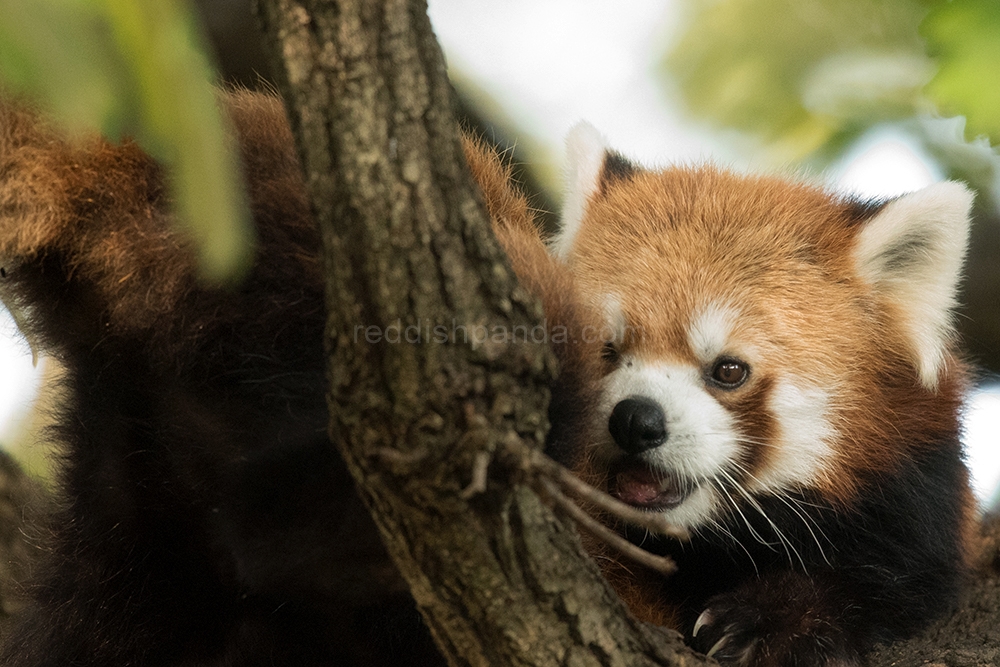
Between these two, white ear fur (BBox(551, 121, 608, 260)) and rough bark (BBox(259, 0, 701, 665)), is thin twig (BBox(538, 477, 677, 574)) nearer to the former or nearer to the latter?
rough bark (BBox(259, 0, 701, 665))

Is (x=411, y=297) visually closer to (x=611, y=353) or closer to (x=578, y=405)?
(x=578, y=405)

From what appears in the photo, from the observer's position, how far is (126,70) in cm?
73

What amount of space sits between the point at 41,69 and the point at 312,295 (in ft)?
2.55

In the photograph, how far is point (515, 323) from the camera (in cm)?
105

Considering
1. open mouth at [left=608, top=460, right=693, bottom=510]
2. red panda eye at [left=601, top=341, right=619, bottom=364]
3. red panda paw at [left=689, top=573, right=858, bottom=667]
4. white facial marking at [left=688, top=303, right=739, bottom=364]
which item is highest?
white facial marking at [left=688, top=303, right=739, bottom=364]

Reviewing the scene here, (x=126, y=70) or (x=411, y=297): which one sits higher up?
(x=126, y=70)

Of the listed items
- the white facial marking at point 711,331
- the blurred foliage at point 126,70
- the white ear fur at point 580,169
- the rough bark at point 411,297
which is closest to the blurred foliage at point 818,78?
the white ear fur at point 580,169

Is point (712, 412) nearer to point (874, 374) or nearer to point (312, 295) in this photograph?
point (874, 374)

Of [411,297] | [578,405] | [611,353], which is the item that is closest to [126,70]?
[411,297]

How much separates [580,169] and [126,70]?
189cm

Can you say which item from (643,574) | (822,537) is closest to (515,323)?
(643,574)

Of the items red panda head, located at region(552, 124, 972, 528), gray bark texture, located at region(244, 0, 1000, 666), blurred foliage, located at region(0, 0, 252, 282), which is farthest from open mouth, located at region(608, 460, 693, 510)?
blurred foliage, located at region(0, 0, 252, 282)

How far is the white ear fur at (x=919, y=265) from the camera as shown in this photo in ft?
6.98

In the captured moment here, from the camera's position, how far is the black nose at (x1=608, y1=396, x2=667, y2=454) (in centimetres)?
189
